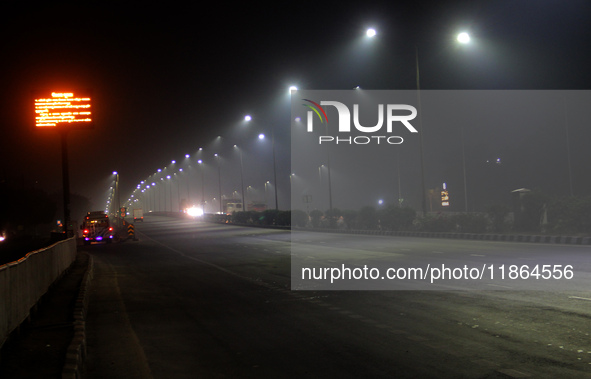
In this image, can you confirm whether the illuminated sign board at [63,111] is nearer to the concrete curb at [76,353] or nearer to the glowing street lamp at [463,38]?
the glowing street lamp at [463,38]

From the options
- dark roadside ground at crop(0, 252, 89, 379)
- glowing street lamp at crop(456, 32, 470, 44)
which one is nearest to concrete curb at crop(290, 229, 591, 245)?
glowing street lamp at crop(456, 32, 470, 44)

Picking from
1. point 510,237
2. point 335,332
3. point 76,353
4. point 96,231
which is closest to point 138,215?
point 96,231

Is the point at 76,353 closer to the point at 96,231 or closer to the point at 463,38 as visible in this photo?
the point at 463,38

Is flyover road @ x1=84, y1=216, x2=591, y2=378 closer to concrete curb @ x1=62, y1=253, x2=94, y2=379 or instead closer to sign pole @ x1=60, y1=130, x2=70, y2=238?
concrete curb @ x1=62, y1=253, x2=94, y2=379

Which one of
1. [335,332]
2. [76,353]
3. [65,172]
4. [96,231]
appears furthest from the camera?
[96,231]

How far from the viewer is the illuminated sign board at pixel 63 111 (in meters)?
31.3

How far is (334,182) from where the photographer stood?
318 feet

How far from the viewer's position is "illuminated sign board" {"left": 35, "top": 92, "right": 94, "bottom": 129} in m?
31.3

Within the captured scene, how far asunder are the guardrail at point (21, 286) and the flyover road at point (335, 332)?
106 cm

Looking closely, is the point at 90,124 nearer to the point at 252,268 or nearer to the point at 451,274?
the point at 252,268

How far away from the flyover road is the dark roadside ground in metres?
0.46

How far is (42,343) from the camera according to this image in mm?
7555

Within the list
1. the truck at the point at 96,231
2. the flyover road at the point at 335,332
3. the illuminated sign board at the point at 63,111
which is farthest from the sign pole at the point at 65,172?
the flyover road at the point at 335,332

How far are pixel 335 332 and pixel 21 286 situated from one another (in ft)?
15.2
